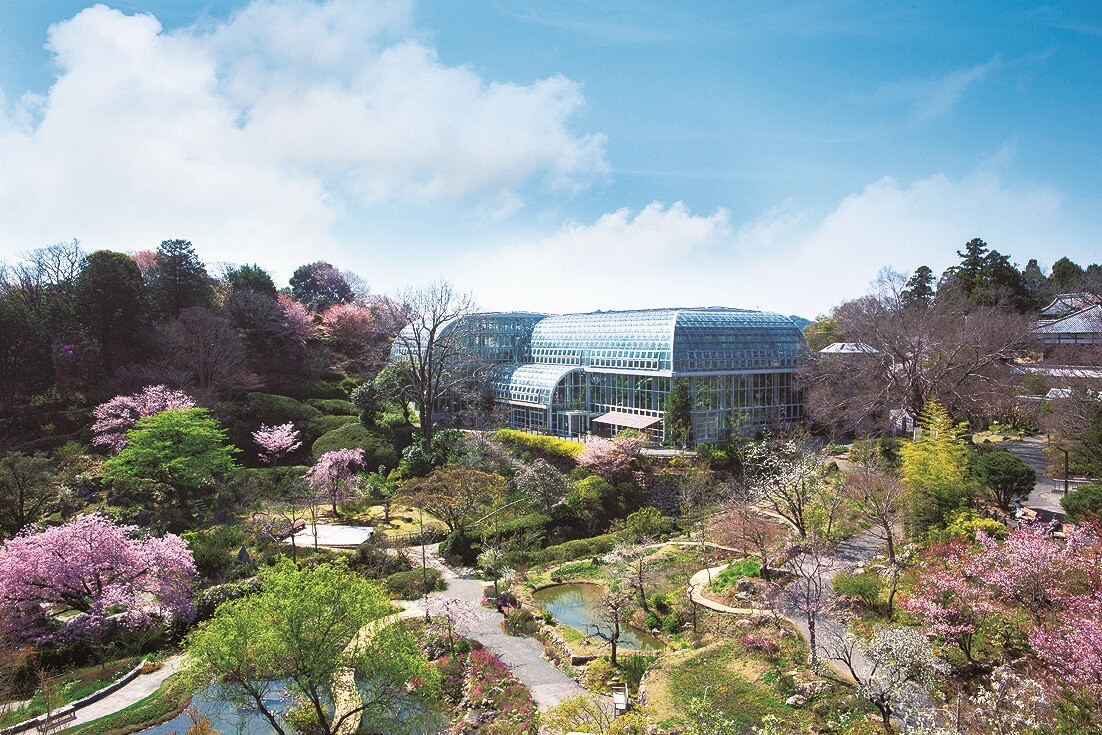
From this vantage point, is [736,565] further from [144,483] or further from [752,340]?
[144,483]

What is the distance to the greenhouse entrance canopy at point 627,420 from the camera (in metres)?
37.7

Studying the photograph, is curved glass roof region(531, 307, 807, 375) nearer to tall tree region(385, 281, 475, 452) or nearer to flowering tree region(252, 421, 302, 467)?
tall tree region(385, 281, 475, 452)

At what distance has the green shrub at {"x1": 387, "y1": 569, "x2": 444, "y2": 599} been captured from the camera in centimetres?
2258

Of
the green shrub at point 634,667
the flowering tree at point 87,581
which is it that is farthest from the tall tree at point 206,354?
the green shrub at point 634,667

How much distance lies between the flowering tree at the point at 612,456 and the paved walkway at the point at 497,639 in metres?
10.5

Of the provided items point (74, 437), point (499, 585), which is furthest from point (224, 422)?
point (499, 585)

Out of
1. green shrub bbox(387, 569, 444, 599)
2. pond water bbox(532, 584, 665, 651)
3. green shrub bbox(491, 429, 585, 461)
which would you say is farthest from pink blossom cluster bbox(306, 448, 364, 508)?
pond water bbox(532, 584, 665, 651)

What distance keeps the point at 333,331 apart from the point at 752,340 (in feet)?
128

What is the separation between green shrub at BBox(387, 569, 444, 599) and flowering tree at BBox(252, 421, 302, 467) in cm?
1630

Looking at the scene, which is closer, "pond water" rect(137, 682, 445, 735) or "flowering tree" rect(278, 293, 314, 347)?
"pond water" rect(137, 682, 445, 735)

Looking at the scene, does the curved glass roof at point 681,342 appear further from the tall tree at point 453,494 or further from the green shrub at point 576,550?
the tall tree at point 453,494

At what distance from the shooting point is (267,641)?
42.1ft

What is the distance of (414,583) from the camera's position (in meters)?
23.0

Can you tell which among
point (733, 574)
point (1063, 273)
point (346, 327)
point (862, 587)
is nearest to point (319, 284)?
point (346, 327)
